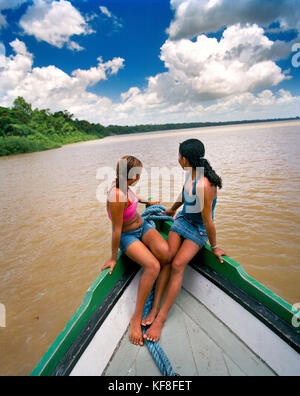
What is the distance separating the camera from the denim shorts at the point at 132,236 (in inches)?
82.2

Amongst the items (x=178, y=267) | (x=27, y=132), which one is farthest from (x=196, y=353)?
(x=27, y=132)

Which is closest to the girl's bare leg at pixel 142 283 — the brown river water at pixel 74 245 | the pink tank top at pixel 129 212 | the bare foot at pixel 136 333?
the bare foot at pixel 136 333

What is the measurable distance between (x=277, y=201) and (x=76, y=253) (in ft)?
17.1

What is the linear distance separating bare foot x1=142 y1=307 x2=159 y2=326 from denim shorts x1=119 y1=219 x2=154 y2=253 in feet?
2.03

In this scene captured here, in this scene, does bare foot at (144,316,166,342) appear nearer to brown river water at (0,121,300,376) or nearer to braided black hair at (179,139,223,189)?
braided black hair at (179,139,223,189)

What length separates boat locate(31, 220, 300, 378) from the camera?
4.58 ft

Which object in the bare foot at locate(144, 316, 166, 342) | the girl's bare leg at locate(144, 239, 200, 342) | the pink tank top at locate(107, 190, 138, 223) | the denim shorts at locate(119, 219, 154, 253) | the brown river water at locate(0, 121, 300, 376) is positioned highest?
the pink tank top at locate(107, 190, 138, 223)

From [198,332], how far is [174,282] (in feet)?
1.49

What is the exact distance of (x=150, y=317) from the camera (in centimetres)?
193

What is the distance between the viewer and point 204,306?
2.05m

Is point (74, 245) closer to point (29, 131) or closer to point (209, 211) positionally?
point (209, 211)

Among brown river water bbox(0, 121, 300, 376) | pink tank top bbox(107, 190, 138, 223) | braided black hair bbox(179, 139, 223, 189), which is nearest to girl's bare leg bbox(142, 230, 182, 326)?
pink tank top bbox(107, 190, 138, 223)
